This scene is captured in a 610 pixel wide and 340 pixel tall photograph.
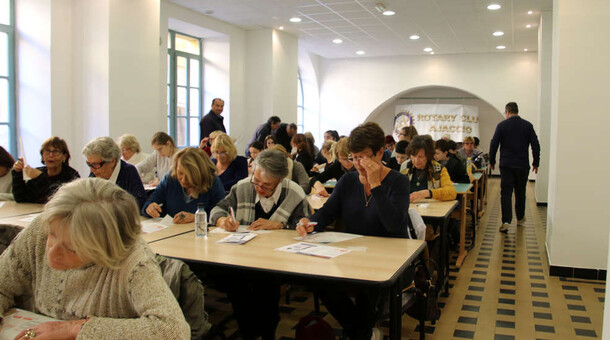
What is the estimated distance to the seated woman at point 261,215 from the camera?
118 inches

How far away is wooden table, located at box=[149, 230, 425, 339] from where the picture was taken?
2373 mm

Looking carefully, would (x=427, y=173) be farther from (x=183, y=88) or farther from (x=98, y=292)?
(x=183, y=88)

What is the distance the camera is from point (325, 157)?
323 inches

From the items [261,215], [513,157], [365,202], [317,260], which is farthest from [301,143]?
[317,260]

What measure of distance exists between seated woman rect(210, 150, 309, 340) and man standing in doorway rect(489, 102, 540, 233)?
15.6 feet

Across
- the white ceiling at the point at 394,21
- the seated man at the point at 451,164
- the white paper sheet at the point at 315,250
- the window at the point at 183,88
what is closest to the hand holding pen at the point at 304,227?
the white paper sheet at the point at 315,250

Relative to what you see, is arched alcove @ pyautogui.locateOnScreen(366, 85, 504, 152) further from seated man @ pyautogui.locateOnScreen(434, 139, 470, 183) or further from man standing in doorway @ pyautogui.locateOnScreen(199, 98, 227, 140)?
seated man @ pyautogui.locateOnScreen(434, 139, 470, 183)

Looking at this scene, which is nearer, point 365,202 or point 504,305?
point 365,202

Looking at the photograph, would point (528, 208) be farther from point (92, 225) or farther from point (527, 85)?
point (92, 225)

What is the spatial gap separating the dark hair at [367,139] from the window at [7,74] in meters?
6.00

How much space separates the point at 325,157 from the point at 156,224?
189 inches

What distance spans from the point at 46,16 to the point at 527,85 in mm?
12741

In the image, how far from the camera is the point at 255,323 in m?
3.06

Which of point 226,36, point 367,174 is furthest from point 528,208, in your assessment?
point 367,174
